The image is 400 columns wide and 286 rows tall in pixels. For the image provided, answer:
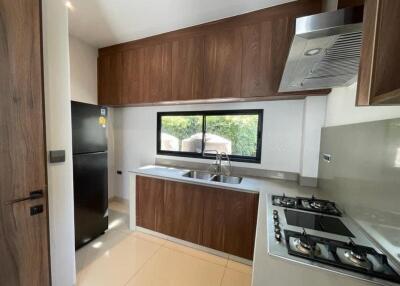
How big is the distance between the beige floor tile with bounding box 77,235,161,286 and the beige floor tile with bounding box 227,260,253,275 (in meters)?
0.85

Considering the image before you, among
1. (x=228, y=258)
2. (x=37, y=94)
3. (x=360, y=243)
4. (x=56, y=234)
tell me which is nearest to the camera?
(x=360, y=243)

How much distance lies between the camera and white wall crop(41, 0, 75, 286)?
124cm

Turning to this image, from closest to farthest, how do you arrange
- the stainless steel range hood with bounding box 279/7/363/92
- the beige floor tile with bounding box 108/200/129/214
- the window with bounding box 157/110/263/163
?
the stainless steel range hood with bounding box 279/7/363/92, the window with bounding box 157/110/263/163, the beige floor tile with bounding box 108/200/129/214

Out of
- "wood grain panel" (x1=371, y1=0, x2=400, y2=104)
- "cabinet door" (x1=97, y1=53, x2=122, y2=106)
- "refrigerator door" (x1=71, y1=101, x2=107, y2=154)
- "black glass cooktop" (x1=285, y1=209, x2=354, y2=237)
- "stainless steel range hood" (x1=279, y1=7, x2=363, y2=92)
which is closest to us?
"wood grain panel" (x1=371, y1=0, x2=400, y2=104)

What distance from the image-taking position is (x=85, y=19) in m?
2.05

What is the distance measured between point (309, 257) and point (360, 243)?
385 mm

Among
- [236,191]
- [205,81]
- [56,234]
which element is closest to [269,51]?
[205,81]

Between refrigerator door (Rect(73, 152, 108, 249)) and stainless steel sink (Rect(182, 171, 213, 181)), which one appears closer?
refrigerator door (Rect(73, 152, 108, 249))

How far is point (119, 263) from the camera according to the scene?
1.85 m

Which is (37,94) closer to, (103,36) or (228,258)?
(103,36)

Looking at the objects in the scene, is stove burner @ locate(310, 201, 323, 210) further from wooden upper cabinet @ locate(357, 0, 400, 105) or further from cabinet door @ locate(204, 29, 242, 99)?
cabinet door @ locate(204, 29, 242, 99)

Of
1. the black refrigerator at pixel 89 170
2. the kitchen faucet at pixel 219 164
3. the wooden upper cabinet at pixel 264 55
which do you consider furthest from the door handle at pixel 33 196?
the wooden upper cabinet at pixel 264 55

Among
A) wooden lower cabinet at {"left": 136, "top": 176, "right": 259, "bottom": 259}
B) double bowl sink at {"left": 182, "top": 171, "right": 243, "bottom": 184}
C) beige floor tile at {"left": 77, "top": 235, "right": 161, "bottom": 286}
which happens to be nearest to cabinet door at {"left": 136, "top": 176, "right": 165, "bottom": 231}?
wooden lower cabinet at {"left": 136, "top": 176, "right": 259, "bottom": 259}

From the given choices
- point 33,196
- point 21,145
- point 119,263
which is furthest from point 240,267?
point 21,145
